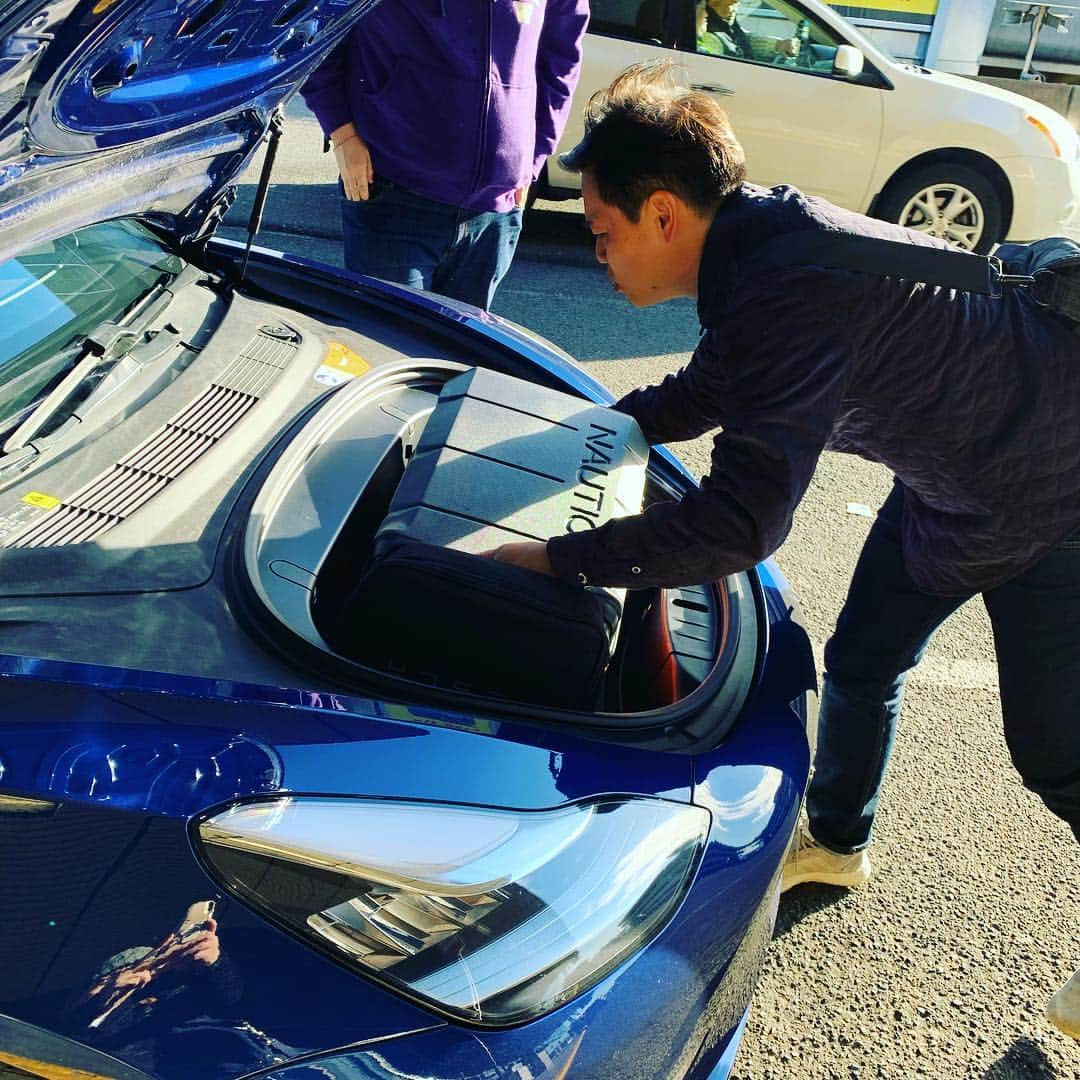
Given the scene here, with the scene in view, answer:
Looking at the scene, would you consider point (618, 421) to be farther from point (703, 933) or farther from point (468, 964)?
point (468, 964)

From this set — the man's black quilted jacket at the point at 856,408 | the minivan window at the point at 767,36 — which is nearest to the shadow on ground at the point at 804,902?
the man's black quilted jacket at the point at 856,408

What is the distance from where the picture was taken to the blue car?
1.22 m

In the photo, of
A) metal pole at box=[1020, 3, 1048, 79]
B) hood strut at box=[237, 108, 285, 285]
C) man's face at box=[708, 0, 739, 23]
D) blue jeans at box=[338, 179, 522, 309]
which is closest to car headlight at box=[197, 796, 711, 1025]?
hood strut at box=[237, 108, 285, 285]

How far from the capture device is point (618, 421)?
2012 millimetres

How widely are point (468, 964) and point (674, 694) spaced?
2.11 feet

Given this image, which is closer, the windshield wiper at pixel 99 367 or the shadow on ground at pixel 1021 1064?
the windshield wiper at pixel 99 367

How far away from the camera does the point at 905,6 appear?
10.9 m

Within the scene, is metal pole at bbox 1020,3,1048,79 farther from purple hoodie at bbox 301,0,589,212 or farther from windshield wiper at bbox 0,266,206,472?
windshield wiper at bbox 0,266,206,472

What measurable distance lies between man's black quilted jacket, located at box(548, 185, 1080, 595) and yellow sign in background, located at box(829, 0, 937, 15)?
10633mm

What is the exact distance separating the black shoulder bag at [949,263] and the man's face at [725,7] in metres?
4.77

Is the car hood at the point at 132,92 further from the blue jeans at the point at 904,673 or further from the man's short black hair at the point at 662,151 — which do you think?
the blue jeans at the point at 904,673

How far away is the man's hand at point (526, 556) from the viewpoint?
160 cm

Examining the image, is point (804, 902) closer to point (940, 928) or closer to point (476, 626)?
point (940, 928)

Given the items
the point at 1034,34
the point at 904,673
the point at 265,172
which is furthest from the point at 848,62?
the point at 1034,34
